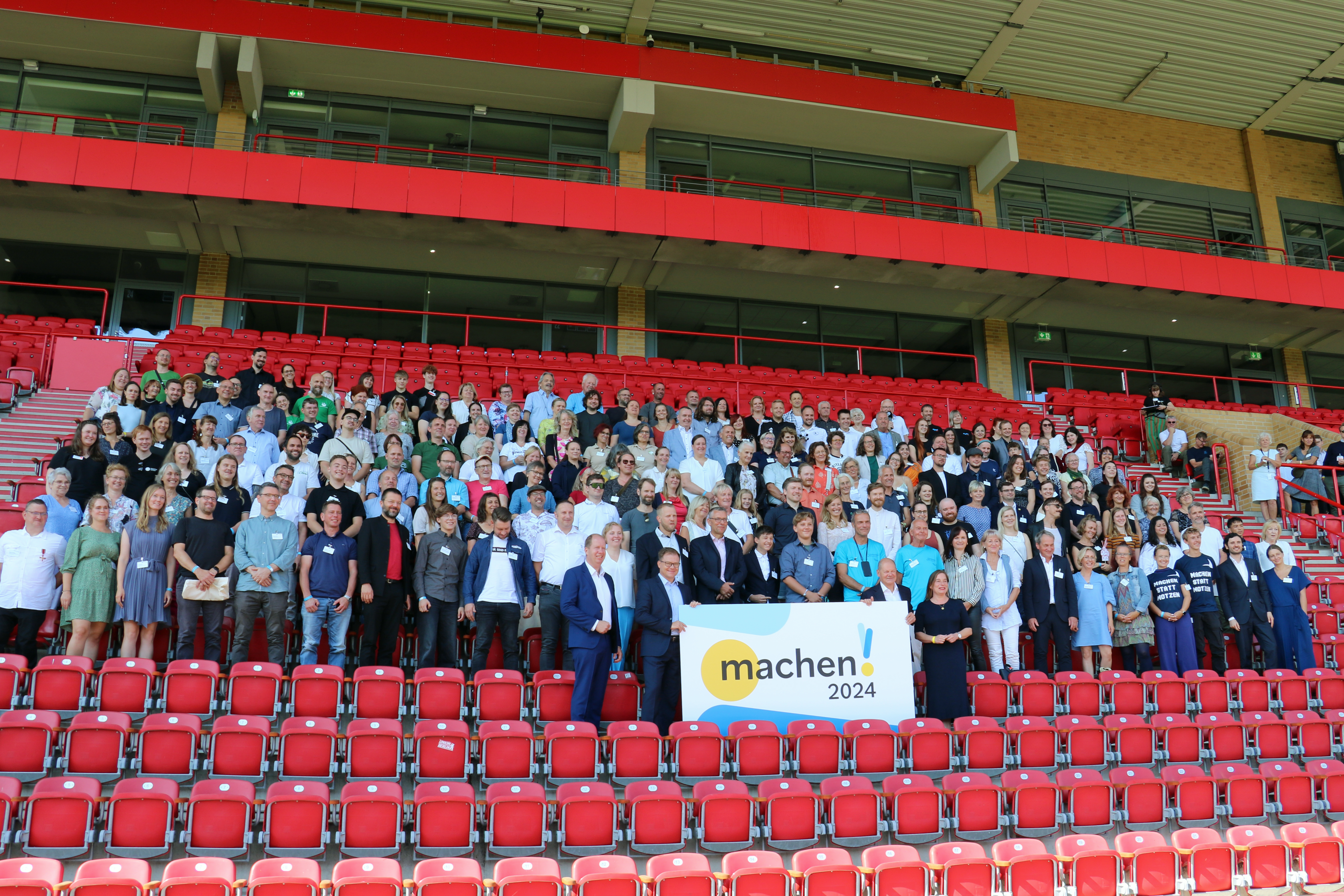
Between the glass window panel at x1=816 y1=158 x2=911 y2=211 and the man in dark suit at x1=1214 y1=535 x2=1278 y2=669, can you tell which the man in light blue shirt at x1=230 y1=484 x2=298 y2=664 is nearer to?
the man in dark suit at x1=1214 y1=535 x2=1278 y2=669

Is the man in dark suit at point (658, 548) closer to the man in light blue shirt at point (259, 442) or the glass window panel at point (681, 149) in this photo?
the man in light blue shirt at point (259, 442)

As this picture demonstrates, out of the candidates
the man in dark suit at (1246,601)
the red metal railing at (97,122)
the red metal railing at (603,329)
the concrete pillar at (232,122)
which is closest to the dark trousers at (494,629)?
the man in dark suit at (1246,601)

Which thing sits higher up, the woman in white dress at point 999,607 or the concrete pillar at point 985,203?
the concrete pillar at point 985,203

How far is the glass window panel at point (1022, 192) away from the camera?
19.9 m

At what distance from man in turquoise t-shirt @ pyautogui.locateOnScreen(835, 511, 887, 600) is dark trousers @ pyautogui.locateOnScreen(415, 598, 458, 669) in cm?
320

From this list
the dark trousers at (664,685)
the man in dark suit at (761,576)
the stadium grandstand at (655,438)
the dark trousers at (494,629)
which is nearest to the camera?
the stadium grandstand at (655,438)

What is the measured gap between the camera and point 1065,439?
13047 millimetres

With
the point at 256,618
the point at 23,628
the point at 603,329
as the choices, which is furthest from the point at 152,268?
the point at 256,618

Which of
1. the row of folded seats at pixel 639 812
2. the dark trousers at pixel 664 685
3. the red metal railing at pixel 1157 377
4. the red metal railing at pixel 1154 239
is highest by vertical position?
the red metal railing at pixel 1154 239

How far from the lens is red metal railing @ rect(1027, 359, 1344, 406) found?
19547 mm

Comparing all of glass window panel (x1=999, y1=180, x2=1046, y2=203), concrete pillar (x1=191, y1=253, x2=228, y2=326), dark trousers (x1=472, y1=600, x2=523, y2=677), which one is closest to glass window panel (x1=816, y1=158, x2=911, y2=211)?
glass window panel (x1=999, y1=180, x2=1046, y2=203)

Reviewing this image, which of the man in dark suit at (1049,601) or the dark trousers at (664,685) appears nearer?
the dark trousers at (664,685)

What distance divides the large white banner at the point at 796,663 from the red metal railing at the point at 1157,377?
13.7 m

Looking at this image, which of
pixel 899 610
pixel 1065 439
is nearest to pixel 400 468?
pixel 899 610
